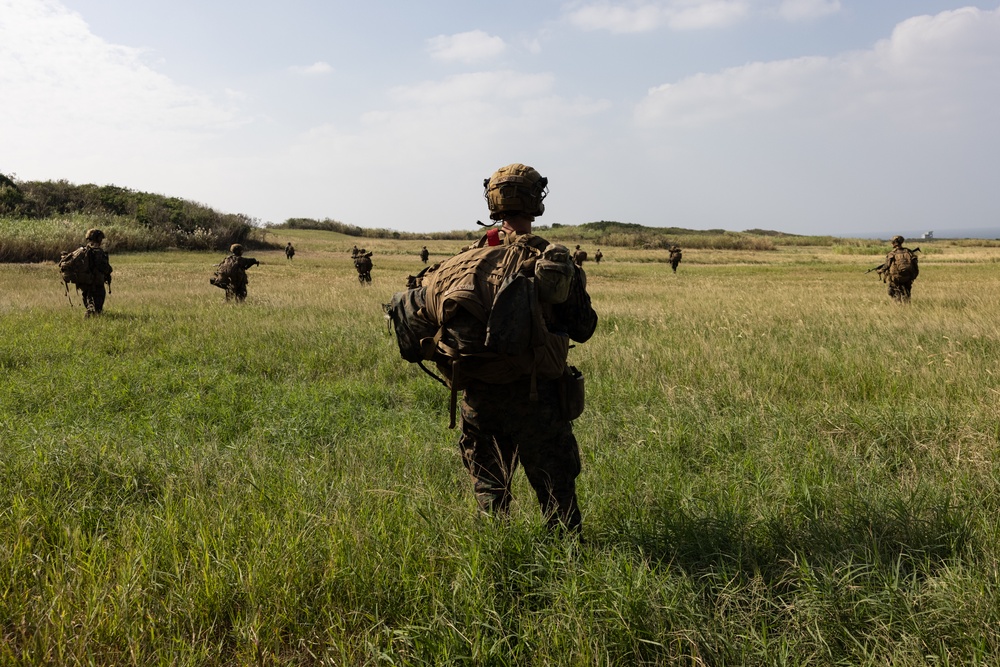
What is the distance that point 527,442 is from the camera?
3.06 metres

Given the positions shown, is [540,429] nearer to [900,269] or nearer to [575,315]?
[575,315]

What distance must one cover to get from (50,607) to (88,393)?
4.57 meters

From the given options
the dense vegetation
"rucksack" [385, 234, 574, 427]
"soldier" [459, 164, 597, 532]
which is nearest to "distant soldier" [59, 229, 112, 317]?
"rucksack" [385, 234, 574, 427]

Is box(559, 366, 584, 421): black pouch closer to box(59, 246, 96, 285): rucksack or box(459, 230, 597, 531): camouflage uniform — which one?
box(459, 230, 597, 531): camouflage uniform

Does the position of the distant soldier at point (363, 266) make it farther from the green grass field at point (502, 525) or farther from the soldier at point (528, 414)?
the soldier at point (528, 414)

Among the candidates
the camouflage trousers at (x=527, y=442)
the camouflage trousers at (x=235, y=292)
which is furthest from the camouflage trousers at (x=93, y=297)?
the camouflage trousers at (x=527, y=442)

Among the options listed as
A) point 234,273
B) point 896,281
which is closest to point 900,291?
point 896,281

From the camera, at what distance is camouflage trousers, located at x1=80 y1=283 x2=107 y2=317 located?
1129cm

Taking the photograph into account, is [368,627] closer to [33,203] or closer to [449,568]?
[449,568]

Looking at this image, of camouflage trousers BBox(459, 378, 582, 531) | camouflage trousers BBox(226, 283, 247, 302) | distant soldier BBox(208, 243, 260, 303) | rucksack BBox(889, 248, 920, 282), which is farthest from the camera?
camouflage trousers BBox(226, 283, 247, 302)

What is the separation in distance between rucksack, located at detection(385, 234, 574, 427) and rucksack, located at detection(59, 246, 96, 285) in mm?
10503

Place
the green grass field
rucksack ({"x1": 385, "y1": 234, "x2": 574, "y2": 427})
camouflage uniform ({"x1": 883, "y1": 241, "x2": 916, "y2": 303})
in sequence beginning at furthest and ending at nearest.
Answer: camouflage uniform ({"x1": 883, "y1": 241, "x2": 916, "y2": 303}) < rucksack ({"x1": 385, "y1": 234, "x2": 574, "y2": 427}) < the green grass field

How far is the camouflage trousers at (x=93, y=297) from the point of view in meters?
11.3

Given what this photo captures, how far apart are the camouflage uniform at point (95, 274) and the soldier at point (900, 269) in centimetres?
1559
